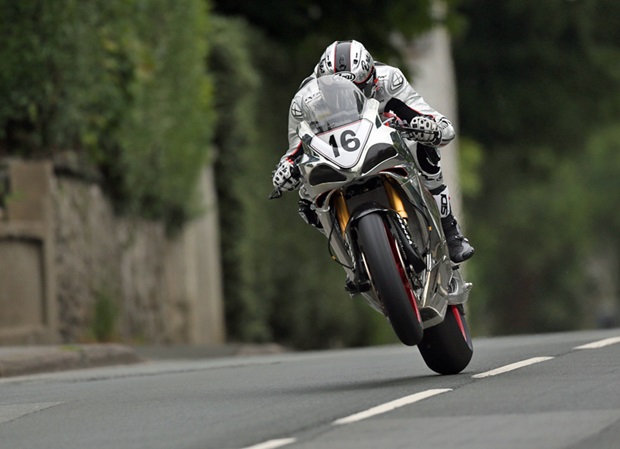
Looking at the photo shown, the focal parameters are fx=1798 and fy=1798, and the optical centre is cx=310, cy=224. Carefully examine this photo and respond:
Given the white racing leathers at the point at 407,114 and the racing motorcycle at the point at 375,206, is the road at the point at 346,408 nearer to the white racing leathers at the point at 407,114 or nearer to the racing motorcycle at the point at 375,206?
the racing motorcycle at the point at 375,206

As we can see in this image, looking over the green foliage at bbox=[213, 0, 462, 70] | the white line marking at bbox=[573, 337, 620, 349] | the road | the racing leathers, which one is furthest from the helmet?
the green foliage at bbox=[213, 0, 462, 70]

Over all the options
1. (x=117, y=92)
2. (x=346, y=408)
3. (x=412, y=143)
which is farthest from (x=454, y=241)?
(x=117, y=92)

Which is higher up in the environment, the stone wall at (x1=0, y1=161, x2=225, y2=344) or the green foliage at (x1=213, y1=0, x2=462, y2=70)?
the green foliage at (x1=213, y1=0, x2=462, y2=70)

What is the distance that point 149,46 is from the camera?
74.5 feet

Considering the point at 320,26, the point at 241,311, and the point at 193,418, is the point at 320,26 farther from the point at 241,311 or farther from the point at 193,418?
the point at 193,418

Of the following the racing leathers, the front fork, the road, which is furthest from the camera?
the racing leathers

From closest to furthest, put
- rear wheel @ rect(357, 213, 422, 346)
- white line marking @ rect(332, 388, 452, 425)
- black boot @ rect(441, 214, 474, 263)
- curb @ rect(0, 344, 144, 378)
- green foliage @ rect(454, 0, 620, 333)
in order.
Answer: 1. white line marking @ rect(332, 388, 452, 425)
2. rear wheel @ rect(357, 213, 422, 346)
3. black boot @ rect(441, 214, 474, 263)
4. curb @ rect(0, 344, 144, 378)
5. green foliage @ rect(454, 0, 620, 333)

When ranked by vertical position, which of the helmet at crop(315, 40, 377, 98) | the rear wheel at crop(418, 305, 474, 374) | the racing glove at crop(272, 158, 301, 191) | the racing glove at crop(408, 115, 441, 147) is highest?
the helmet at crop(315, 40, 377, 98)

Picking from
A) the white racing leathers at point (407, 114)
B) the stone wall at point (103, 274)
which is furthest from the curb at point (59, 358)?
the white racing leathers at point (407, 114)

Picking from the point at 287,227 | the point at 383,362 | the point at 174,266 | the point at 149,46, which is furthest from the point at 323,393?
the point at 287,227

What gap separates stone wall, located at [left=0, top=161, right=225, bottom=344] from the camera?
1844 cm

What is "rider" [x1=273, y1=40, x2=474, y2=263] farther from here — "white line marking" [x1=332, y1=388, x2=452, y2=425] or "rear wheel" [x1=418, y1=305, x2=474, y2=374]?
"white line marking" [x1=332, y1=388, x2=452, y2=425]

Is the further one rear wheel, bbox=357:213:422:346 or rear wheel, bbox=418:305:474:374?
rear wheel, bbox=418:305:474:374

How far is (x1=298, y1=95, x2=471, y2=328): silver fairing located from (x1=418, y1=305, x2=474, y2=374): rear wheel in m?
0.24
